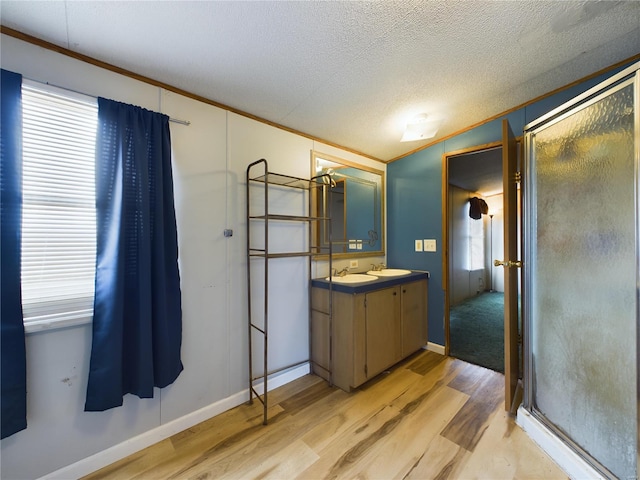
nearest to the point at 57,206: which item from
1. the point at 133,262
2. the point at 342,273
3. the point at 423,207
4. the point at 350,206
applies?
the point at 133,262

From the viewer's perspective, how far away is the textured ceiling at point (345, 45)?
1118mm

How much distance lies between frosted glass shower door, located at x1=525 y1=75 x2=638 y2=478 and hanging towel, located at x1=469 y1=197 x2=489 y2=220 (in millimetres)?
3496

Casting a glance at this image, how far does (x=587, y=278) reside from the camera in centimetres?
128

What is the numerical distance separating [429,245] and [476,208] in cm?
290

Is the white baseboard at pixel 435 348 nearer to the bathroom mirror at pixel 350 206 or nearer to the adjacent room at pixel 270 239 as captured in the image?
the adjacent room at pixel 270 239

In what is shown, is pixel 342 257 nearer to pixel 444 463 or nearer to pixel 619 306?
pixel 444 463

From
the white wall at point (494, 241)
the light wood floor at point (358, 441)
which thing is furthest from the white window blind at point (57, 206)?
the white wall at point (494, 241)

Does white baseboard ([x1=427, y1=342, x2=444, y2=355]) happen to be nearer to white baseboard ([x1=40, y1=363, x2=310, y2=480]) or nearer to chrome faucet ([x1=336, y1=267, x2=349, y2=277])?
chrome faucet ([x1=336, y1=267, x2=349, y2=277])

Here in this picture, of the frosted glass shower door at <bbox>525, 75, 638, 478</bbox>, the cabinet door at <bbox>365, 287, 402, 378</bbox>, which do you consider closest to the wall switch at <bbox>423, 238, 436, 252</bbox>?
the cabinet door at <bbox>365, 287, 402, 378</bbox>

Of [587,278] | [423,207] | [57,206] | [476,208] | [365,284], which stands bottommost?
[365,284]

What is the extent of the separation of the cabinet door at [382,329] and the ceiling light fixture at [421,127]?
4.42 feet

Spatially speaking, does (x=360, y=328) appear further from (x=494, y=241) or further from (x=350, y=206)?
(x=494, y=241)

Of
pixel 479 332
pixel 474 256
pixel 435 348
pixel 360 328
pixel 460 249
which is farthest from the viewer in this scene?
pixel 474 256

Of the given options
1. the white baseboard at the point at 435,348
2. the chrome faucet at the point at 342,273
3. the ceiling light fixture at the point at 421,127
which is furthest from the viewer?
the white baseboard at the point at 435,348
